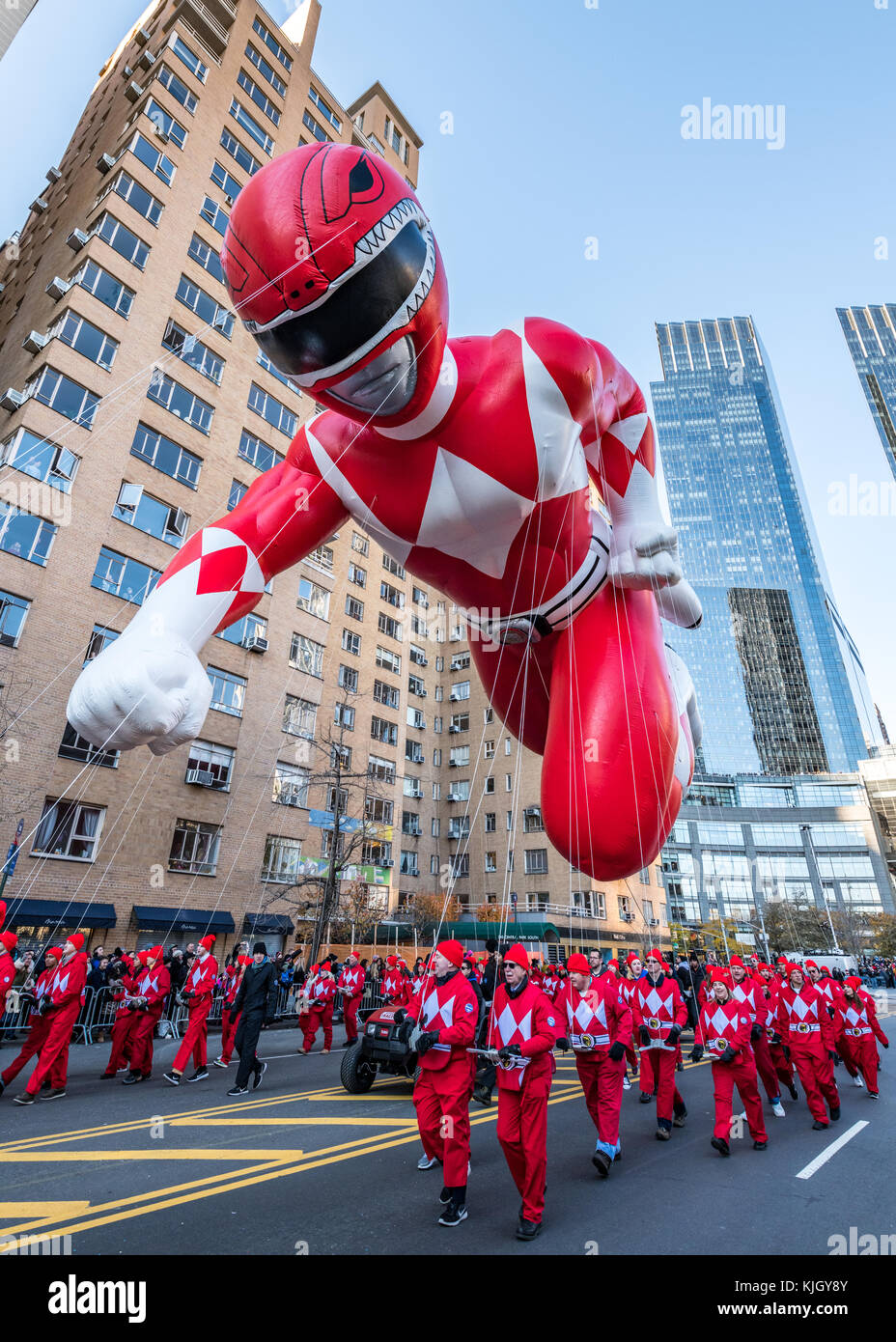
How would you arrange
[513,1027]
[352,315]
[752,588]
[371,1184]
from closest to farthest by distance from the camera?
[352,315] < [513,1027] < [371,1184] < [752,588]

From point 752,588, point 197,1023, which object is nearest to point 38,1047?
point 197,1023

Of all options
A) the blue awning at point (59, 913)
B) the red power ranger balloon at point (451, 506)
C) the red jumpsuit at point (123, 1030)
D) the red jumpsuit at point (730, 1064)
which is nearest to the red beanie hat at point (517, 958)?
the red power ranger balloon at point (451, 506)

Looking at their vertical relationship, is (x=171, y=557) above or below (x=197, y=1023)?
above

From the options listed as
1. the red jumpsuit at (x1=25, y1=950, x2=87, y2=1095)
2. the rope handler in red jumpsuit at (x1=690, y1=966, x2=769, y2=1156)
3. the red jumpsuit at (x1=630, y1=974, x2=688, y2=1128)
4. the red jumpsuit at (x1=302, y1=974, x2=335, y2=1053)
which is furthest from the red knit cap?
the red jumpsuit at (x1=302, y1=974, x2=335, y2=1053)

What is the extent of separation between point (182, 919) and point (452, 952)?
16559 millimetres

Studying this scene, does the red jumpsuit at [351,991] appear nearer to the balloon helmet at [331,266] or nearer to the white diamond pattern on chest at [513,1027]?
the white diamond pattern on chest at [513,1027]

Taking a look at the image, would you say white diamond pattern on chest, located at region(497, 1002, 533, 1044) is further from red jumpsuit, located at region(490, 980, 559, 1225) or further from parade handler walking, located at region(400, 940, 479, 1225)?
parade handler walking, located at region(400, 940, 479, 1225)

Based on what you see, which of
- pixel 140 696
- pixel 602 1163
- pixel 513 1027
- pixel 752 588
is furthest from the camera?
pixel 752 588

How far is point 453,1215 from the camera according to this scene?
4.05 m

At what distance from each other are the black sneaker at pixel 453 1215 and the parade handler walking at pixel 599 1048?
4.93 ft

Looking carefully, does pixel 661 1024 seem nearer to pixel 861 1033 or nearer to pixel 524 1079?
pixel 524 1079

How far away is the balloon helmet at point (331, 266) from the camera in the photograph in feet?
10.1
